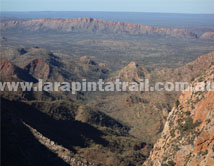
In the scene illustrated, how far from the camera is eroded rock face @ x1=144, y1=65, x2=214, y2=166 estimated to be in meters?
21.3

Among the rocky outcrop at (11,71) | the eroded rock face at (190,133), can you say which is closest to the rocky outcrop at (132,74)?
→ the rocky outcrop at (11,71)

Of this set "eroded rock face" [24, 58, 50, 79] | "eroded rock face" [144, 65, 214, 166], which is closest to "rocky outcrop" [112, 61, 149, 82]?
"eroded rock face" [24, 58, 50, 79]

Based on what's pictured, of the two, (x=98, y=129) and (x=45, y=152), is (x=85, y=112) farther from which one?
(x=45, y=152)

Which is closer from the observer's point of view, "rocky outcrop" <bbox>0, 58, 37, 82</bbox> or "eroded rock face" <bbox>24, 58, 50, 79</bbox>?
"rocky outcrop" <bbox>0, 58, 37, 82</bbox>

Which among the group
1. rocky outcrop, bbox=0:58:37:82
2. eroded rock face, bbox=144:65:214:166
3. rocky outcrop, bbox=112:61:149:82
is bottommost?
rocky outcrop, bbox=112:61:149:82

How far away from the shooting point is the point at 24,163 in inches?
1009

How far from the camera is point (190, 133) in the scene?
25.0 m

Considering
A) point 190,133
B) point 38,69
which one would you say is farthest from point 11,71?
point 190,133

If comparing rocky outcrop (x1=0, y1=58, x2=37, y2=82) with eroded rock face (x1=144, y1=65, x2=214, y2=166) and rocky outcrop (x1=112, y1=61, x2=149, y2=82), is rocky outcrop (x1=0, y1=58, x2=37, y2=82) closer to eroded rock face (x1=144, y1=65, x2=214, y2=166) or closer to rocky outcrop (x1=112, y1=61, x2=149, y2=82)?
rocky outcrop (x1=112, y1=61, x2=149, y2=82)

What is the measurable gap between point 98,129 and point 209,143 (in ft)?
107

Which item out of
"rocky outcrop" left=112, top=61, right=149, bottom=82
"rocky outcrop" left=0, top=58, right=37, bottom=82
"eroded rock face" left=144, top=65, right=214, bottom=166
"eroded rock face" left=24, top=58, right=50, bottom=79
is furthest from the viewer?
"rocky outcrop" left=112, top=61, right=149, bottom=82

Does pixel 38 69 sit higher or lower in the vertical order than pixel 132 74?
higher

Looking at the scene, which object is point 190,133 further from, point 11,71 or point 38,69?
point 38,69

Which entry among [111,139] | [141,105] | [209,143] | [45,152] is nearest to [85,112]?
[111,139]
